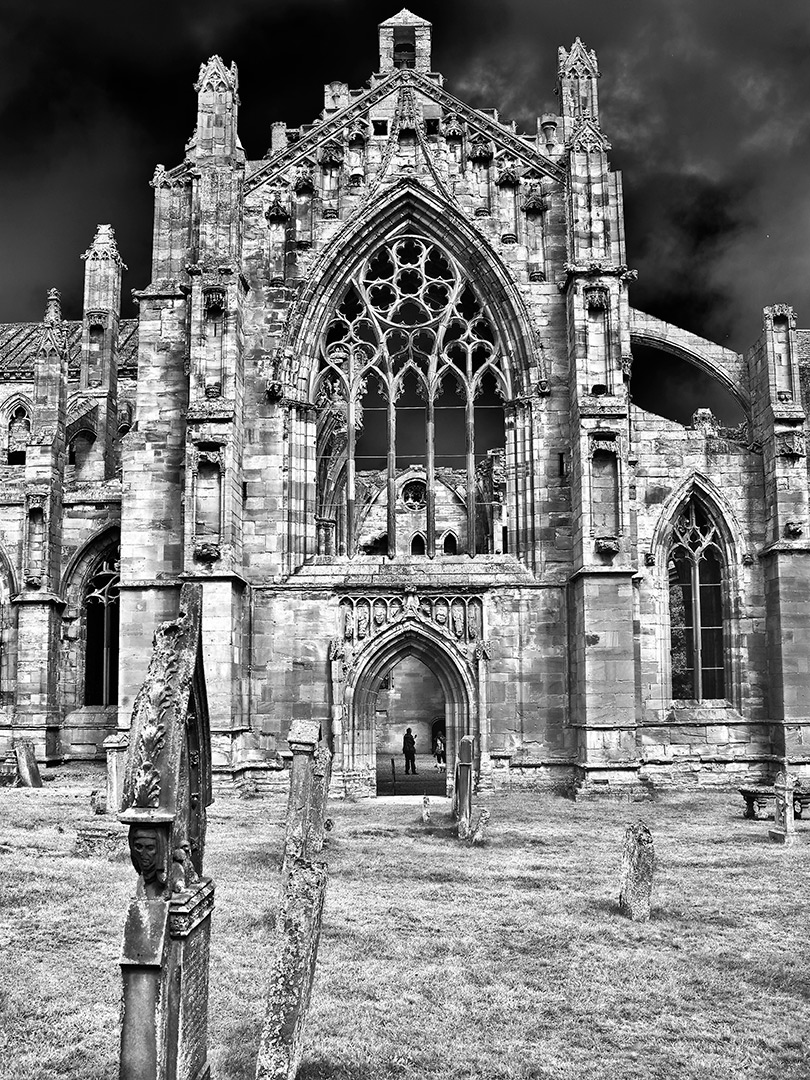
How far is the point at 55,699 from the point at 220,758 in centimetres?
694

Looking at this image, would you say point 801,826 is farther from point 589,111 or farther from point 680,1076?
point 589,111

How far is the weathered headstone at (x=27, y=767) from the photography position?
21625mm

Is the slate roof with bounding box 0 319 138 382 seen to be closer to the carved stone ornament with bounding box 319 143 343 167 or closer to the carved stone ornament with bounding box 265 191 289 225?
the carved stone ornament with bounding box 265 191 289 225

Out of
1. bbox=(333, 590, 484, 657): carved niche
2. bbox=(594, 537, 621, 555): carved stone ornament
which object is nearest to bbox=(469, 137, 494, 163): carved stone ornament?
bbox=(594, 537, 621, 555): carved stone ornament

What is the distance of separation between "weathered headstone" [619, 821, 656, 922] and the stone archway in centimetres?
1071

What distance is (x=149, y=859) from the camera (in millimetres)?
5227

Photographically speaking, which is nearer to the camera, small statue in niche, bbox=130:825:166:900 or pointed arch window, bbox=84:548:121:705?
small statue in niche, bbox=130:825:166:900

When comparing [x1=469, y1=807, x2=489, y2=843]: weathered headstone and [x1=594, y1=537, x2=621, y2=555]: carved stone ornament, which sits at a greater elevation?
[x1=594, y1=537, x2=621, y2=555]: carved stone ornament

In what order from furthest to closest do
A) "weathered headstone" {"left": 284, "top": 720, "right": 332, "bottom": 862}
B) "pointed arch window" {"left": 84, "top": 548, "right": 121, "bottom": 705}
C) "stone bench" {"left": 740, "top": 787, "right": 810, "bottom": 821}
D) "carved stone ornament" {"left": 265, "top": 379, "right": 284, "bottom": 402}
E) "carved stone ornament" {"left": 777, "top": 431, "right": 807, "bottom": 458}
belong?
"pointed arch window" {"left": 84, "top": 548, "right": 121, "bottom": 705} < "carved stone ornament" {"left": 265, "top": 379, "right": 284, "bottom": 402} < "carved stone ornament" {"left": 777, "top": 431, "right": 807, "bottom": 458} < "stone bench" {"left": 740, "top": 787, "right": 810, "bottom": 821} < "weathered headstone" {"left": 284, "top": 720, "right": 332, "bottom": 862}

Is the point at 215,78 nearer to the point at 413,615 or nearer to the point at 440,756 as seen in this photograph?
the point at 413,615

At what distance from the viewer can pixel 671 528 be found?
22.5 m

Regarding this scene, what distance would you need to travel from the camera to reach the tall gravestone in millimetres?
5152

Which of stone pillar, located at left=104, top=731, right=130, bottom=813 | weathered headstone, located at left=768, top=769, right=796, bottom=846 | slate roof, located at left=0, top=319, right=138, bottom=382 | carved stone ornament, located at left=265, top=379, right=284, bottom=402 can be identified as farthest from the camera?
slate roof, located at left=0, top=319, right=138, bottom=382

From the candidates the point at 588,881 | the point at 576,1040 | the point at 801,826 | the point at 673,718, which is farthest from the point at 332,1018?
the point at 673,718
